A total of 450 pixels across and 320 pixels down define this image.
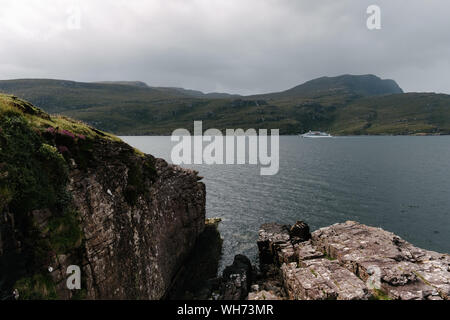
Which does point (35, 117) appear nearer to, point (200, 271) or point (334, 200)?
point (200, 271)

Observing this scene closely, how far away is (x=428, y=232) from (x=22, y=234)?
2200 inches

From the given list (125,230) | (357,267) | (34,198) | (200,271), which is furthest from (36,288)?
(357,267)

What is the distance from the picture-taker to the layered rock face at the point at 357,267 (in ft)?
67.6

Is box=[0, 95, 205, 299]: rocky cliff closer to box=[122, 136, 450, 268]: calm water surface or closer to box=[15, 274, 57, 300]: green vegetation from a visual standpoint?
box=[15, 274, 57, 300]: green vegetation

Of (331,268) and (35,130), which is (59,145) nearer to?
(35,130)

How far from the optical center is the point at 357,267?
79.2 ft

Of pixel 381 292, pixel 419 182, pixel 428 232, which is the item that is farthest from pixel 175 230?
pixel 419 182

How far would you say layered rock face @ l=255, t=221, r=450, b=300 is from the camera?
67.6ft

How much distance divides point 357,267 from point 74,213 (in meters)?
26.8

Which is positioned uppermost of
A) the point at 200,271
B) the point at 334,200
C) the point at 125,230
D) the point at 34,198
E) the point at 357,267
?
the point at 34,198

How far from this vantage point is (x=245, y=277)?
94.7ft

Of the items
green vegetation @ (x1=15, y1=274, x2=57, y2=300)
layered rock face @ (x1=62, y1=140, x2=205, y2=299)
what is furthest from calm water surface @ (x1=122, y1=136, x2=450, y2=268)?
green vegetation @ (x1=15, y1=274, x2=57, y2=300)

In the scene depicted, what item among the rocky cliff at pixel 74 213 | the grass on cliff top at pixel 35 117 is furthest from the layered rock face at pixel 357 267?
the grass on cliff top at pixel 35 117

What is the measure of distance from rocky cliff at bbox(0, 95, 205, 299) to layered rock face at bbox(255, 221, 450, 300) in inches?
534
